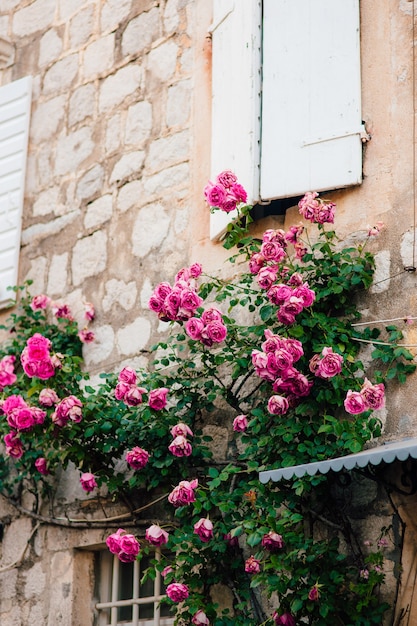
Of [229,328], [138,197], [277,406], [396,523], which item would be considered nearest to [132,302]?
[138,197]

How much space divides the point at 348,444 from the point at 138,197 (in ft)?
7.46

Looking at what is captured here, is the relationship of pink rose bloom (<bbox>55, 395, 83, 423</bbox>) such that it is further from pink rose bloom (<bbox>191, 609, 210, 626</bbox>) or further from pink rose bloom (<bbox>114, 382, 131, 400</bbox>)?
pink rose bloom (<bbox>191, 609, 210, 626</bbox>)

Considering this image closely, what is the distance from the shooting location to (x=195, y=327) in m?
5.29

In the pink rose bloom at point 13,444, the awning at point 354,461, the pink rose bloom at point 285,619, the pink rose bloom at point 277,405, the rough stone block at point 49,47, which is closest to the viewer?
the awning at point 354,461

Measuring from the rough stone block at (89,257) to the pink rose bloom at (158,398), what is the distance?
1326mm

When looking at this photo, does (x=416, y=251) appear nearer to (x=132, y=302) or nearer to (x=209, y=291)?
(x=209, y=291)

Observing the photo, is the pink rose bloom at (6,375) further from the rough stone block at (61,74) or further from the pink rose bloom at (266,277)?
the rough stone block at (61,74)

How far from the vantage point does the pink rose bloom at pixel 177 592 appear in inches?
202

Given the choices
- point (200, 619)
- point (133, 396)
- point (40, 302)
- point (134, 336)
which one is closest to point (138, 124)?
point (40, 302)

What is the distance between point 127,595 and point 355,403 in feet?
6.04

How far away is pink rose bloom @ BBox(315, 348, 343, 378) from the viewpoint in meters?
5.00

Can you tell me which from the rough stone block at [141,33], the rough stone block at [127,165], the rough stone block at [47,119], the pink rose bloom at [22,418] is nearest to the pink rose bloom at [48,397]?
the pink rose bloom at [22,418]

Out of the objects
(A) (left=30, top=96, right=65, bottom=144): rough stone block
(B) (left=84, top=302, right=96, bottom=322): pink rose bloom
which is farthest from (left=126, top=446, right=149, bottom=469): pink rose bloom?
(A) (left=30, top=96, right=65, bottom=144): rough stone block

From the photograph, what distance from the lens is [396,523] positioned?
191 inches
